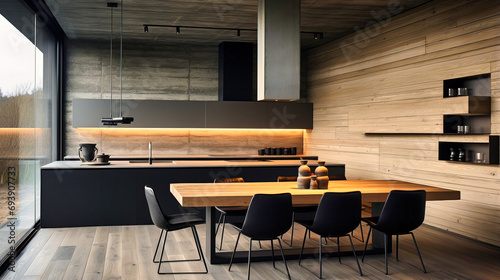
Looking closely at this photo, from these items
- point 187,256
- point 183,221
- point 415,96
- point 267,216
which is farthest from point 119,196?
point 415,96

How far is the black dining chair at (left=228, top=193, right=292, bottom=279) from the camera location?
14.1 ft

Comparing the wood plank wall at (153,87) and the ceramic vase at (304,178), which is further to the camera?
the wood plank wall at (153,87)

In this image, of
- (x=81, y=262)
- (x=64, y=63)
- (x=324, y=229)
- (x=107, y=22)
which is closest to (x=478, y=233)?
(x=324, y=229)

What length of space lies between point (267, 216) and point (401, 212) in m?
1.24

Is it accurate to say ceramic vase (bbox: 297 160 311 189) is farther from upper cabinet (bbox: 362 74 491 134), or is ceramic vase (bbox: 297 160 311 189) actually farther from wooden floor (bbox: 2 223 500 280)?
upper cabinet (bbox: 362 74 491 134)

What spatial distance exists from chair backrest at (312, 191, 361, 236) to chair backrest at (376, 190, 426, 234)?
26cm

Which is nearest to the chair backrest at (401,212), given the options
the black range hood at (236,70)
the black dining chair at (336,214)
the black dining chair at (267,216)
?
the black dining chair at (336,214)

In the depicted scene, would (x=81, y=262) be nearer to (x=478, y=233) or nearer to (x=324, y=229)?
(x=324, y=229)

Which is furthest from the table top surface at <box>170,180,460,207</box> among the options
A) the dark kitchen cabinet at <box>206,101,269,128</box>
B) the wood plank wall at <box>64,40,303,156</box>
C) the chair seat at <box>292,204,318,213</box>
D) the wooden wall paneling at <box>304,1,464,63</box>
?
the wood plank wall at <box>64,40,303,156</box>

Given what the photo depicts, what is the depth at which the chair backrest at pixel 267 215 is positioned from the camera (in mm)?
4285

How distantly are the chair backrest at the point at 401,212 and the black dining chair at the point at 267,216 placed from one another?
905 millimetres

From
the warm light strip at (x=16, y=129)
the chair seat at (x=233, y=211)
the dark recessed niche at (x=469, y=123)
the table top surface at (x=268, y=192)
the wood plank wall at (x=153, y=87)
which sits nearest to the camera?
the table top surface at (x=268, y=192)

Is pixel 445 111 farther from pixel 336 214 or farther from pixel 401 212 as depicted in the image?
pixel 336 214

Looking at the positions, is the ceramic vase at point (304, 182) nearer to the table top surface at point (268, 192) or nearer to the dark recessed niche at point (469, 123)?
the table top surface at point (268, 192)
